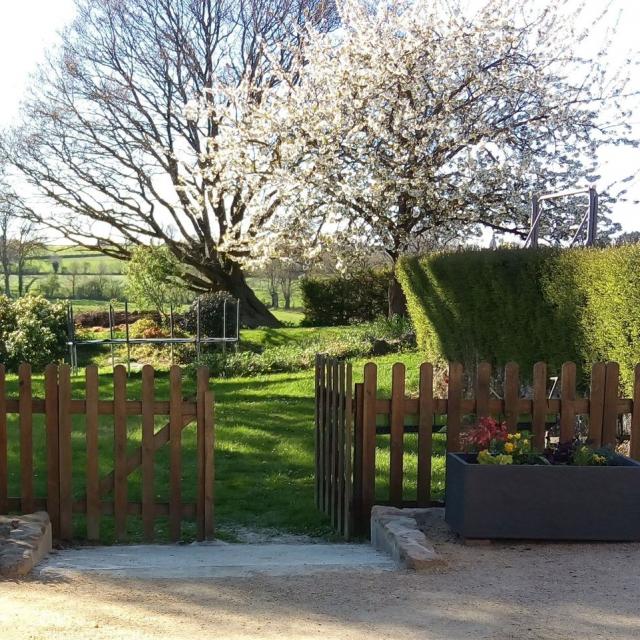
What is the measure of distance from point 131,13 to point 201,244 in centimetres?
793

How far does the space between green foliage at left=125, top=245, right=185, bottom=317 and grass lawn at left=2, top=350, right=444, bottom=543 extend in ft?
35.1

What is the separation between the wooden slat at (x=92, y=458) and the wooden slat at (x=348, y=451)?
5.71ft

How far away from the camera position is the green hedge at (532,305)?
818cm

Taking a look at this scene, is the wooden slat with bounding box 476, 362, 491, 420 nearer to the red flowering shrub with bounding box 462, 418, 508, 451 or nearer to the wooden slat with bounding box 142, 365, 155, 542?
the red flowering shrub with bounding box 462, 418, 508, 451

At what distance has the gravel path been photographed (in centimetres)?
362

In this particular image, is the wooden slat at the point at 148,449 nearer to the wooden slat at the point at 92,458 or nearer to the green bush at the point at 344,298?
the wooden slat at the point at 92,458

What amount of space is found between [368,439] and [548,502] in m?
1.44

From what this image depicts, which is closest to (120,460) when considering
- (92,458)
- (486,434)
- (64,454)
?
(92,458)

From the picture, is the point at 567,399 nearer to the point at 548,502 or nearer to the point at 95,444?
the point at 548,502

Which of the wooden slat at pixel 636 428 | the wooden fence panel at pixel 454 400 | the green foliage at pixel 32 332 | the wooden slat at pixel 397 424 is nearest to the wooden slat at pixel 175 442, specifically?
the wooden slat at pixel 397 424

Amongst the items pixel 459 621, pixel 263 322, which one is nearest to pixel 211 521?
pixel 459 621

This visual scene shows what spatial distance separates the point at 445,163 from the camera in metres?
20.1

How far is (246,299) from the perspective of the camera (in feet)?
97.6

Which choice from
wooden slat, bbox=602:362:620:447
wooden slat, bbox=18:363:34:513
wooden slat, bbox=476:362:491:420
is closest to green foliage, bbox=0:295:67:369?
wooden slat, bbox=18:363:34:513
